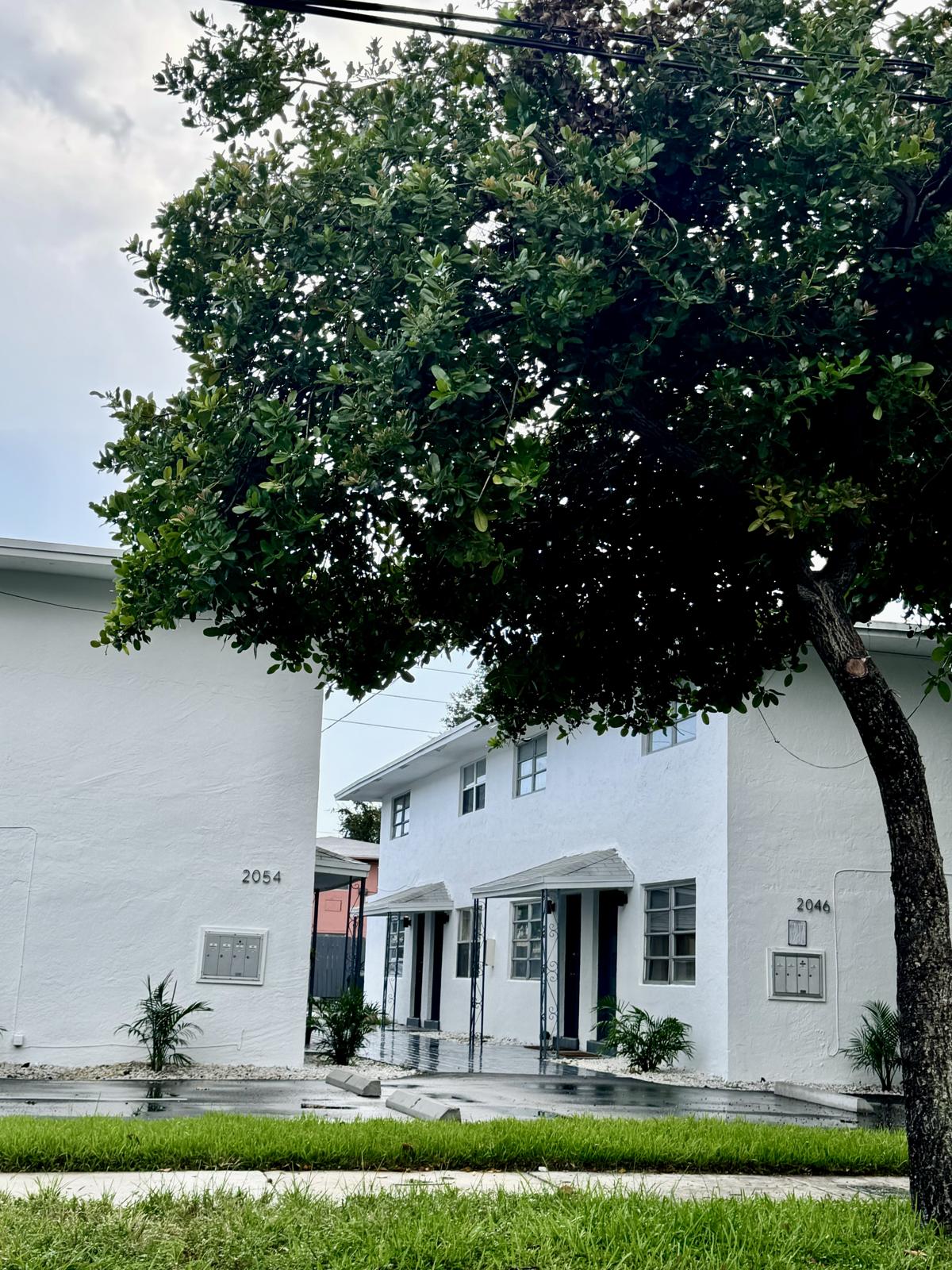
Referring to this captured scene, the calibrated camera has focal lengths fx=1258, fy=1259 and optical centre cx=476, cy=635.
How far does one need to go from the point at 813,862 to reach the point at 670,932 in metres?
2.46

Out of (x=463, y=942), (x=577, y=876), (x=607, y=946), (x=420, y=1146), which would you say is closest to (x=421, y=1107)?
(x=420, y=1146)

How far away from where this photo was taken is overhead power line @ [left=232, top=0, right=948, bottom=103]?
263 inches

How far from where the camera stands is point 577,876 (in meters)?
19.8

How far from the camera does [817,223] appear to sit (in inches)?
277

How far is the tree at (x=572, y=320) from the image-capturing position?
6.67 metres

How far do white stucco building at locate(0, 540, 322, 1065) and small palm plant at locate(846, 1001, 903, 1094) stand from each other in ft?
24.1

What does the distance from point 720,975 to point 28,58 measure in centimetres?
1332

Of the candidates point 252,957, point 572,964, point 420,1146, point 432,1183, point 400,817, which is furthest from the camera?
point 400,817

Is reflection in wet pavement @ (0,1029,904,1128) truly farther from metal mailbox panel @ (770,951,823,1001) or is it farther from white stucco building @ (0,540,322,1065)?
metal mailbox panel @ (770,951,823,1001)

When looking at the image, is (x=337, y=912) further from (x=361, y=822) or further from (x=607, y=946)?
(x=607, y=946)

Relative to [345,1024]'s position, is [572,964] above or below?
above

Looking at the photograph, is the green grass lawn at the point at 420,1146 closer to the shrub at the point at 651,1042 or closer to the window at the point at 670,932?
the shrub at the point at 651,1042

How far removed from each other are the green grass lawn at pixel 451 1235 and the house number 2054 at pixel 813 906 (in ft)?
36.0

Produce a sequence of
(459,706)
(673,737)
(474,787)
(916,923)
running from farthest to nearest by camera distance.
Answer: (459,706) → (474,787) → (673,737) → (916,923)
